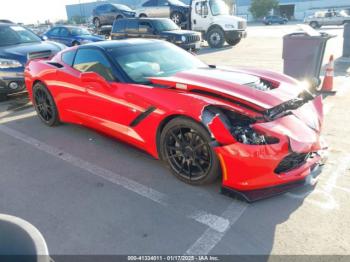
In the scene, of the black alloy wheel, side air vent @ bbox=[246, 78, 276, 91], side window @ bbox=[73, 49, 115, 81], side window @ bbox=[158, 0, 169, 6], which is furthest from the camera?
the black alloy wheel

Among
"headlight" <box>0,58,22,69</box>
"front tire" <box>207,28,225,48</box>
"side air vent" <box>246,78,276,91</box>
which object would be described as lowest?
"front tire" <box>207,28,225,48</box>

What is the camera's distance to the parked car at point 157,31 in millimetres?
14008

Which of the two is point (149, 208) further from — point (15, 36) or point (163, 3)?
point (163, 3)

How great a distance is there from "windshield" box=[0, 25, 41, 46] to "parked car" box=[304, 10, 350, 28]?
30.5m

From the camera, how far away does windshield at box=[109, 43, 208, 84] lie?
403cm

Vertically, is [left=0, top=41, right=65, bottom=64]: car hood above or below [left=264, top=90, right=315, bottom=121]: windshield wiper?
above

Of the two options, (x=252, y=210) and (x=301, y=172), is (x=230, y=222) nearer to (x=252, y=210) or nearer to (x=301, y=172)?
(x=252, y=210)

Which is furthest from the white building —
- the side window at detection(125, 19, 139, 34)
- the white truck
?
the side window at detection(125, 19, 139, 34)

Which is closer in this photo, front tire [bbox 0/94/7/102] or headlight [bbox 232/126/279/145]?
headlight [bbox 232/126/279/145]

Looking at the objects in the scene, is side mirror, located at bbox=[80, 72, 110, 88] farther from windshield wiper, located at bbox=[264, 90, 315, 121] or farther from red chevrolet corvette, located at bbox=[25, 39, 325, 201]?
windshield wiper, located at bbox=[264, 90, 315, 121]

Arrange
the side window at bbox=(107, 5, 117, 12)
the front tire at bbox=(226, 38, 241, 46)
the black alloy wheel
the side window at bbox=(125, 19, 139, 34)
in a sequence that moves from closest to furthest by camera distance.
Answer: the side window at bbox=(125, 19, 139, 34), the front tire at bbox=(226, 38, 241, 46), the side window at bbox=(107, 5, 117, 12), the black alloy wheel

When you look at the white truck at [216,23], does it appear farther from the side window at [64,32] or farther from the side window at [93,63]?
the side window at [93,63]

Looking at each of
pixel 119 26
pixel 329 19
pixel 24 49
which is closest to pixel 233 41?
pixel 119 26

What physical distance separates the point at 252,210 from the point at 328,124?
8.99 feet
